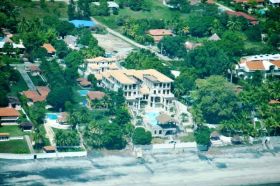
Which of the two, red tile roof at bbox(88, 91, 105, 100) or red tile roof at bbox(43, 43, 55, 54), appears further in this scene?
red tile roof at bbox(43, 43, 55, 54)

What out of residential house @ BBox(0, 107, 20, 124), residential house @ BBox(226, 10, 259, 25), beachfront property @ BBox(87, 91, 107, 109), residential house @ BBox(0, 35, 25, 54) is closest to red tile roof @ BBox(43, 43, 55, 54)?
residential house @ BBox(0, 35, 25, 54)

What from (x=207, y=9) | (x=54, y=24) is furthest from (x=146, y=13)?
(x=54, y=24)

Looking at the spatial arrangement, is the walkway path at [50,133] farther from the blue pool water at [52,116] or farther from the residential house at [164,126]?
the residential house at [164,126]

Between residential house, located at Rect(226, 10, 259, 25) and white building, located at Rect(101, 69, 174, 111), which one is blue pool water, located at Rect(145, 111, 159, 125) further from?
residential house, located at Rect(226, 10, 259, 25)

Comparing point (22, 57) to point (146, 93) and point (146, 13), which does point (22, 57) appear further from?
point (146, 13)

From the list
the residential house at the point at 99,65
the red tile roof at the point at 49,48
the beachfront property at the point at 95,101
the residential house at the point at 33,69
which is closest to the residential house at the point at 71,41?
the red tile roof at the point at 49,48
